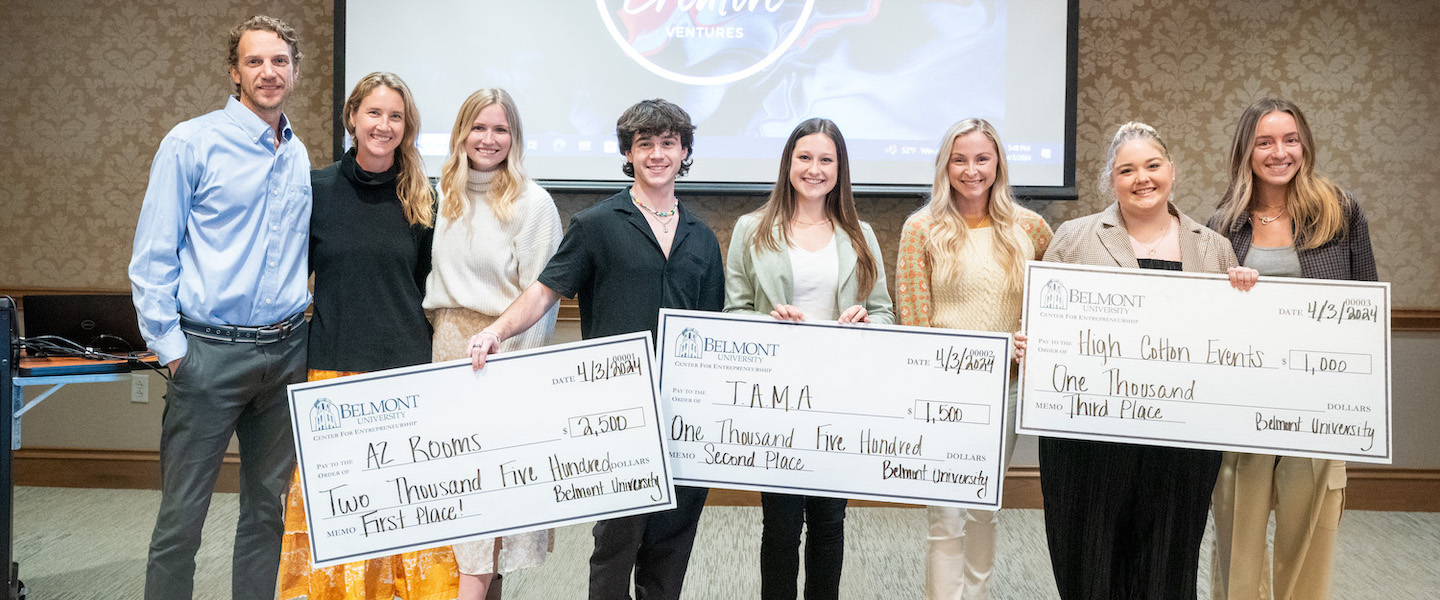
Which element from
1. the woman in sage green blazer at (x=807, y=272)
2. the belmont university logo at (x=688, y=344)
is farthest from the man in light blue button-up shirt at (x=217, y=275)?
the woman in sage green blazer at (x=807, y=272)

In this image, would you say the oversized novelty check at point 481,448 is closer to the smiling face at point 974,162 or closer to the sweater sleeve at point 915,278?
the sweater sleeve at point 915,278

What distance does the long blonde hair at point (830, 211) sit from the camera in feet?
6.81

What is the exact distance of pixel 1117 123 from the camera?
353 centimetres

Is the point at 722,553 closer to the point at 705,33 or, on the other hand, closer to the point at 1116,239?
the point at 1116,239

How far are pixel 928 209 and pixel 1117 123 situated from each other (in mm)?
1763

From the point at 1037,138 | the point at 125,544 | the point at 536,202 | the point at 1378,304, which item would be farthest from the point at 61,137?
the point at 1378,304

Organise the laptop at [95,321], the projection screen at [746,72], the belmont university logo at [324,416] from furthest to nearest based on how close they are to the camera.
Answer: the projection screen at [746,72]
the laptop at [95,321]
the belmont university logo at [324,416]

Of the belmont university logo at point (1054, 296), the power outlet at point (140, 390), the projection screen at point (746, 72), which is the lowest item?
the power outlet at point (140, 390)

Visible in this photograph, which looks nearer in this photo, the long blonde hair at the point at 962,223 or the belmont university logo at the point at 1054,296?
the belmont university logo at the point at 1054,296

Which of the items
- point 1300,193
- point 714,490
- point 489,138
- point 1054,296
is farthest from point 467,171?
point 1300,193

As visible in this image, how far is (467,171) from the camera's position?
2.16 m

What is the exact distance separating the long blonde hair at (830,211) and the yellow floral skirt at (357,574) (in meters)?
1.17

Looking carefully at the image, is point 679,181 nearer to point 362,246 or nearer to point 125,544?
point 362,246

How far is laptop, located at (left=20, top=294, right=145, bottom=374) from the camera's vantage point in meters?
2.56
